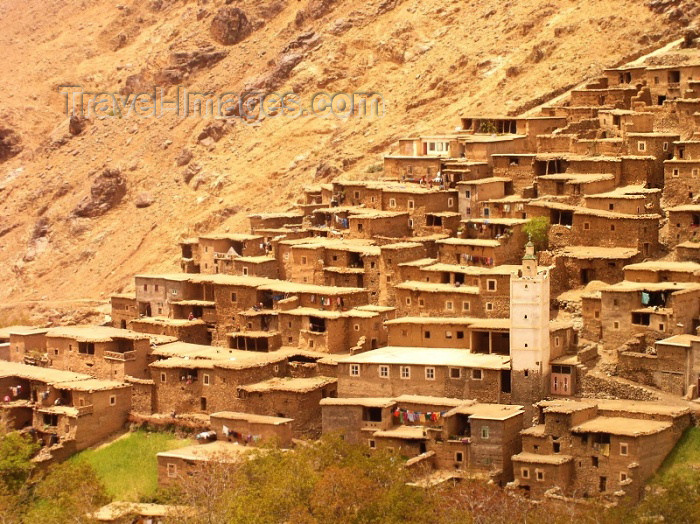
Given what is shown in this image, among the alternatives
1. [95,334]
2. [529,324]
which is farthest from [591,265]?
[95,334]

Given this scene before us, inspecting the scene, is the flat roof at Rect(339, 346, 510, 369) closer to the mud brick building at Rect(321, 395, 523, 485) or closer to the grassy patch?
the mud brick building at Rect(321, 395, 523, 485)

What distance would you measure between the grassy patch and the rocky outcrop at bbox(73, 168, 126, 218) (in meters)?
36.7

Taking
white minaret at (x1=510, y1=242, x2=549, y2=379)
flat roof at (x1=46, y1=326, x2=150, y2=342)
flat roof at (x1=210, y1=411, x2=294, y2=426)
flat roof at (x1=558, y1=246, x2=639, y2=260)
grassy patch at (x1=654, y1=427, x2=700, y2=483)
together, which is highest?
flat roof at (x1=558, y1=246, x2=639, y2=260)

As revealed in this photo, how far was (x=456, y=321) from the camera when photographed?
46.0 meters

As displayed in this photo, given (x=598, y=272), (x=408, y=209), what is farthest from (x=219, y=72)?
(x=598, y=272)

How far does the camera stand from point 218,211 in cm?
6581

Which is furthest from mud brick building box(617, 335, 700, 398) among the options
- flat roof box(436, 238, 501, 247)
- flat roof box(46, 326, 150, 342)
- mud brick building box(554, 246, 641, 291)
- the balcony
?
flat roof box(46, 326, 150, 342)

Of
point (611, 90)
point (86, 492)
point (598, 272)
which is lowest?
point (86, 492)

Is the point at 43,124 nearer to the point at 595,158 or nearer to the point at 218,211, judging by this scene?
the point at 218,211

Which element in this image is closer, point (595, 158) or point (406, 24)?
point (595, 158)

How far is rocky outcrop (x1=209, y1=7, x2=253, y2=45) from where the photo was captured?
79500 mm

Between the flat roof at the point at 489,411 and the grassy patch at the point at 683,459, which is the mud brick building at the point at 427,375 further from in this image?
the grassy patch at the point at 683,459

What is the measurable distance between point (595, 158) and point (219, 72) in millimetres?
30091

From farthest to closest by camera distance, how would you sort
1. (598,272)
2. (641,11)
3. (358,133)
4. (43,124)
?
1. (43,124)
2. (358,133)
3. (641,11)
4. (598,272)
